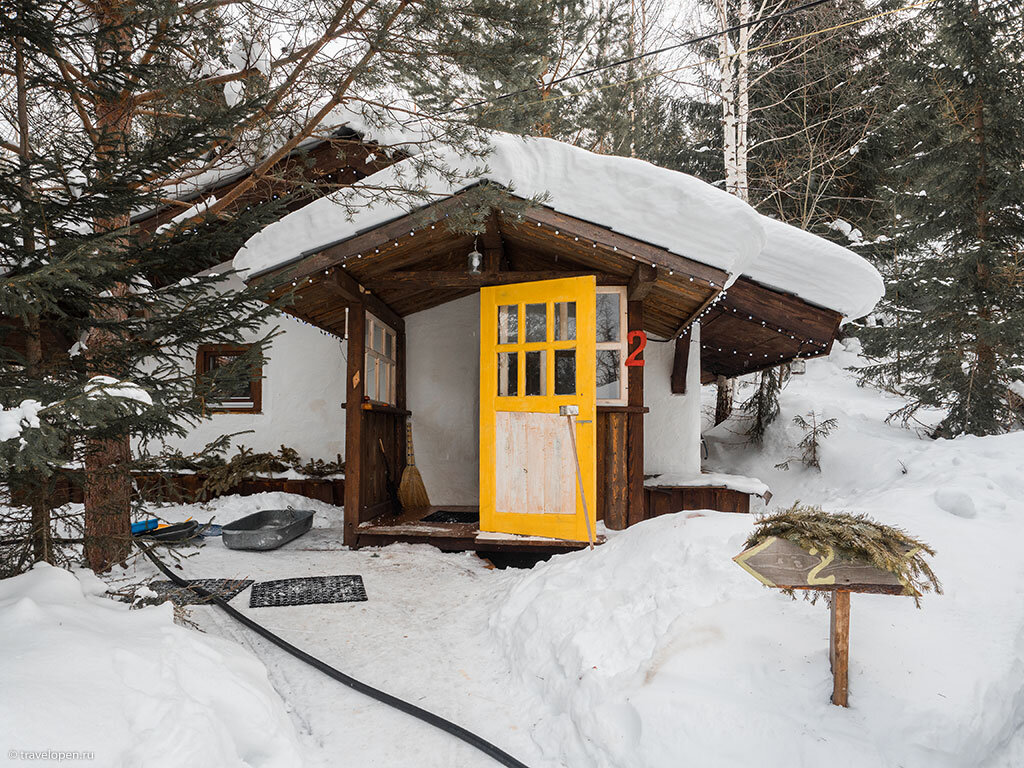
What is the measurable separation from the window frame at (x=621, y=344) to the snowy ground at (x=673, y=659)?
5.64 feet

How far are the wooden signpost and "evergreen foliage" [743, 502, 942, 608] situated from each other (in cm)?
2

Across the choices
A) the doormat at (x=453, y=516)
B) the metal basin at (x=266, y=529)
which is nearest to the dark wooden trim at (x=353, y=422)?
the metal basin at (x=266, y=529)

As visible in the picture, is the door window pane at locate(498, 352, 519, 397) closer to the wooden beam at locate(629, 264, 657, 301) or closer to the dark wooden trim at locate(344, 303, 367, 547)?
the wooden beam at locate(629, 264, 657, 301)

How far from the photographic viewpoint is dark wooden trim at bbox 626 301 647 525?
18.2 feet

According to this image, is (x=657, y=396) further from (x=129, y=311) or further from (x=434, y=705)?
(x=129, y=311)

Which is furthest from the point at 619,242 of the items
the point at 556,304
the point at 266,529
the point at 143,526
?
the point at 143,526

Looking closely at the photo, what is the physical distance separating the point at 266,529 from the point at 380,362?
6.75 ft

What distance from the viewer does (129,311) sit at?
2.95 meters

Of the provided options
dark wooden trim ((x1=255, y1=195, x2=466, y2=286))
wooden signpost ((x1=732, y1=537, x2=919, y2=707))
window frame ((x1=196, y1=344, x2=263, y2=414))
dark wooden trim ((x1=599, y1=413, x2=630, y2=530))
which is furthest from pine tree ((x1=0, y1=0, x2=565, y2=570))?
window frame ((x1=196, y1=344, x2=263, y2=414))

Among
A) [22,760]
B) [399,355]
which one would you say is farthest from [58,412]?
[399,355]

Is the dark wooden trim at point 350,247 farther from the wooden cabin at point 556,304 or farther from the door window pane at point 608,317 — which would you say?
the door window pane at point 608,317

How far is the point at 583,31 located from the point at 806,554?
29.7 ft

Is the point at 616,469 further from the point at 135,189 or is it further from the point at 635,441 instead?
the point at 135,189

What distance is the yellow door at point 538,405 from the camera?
5.37 meters
